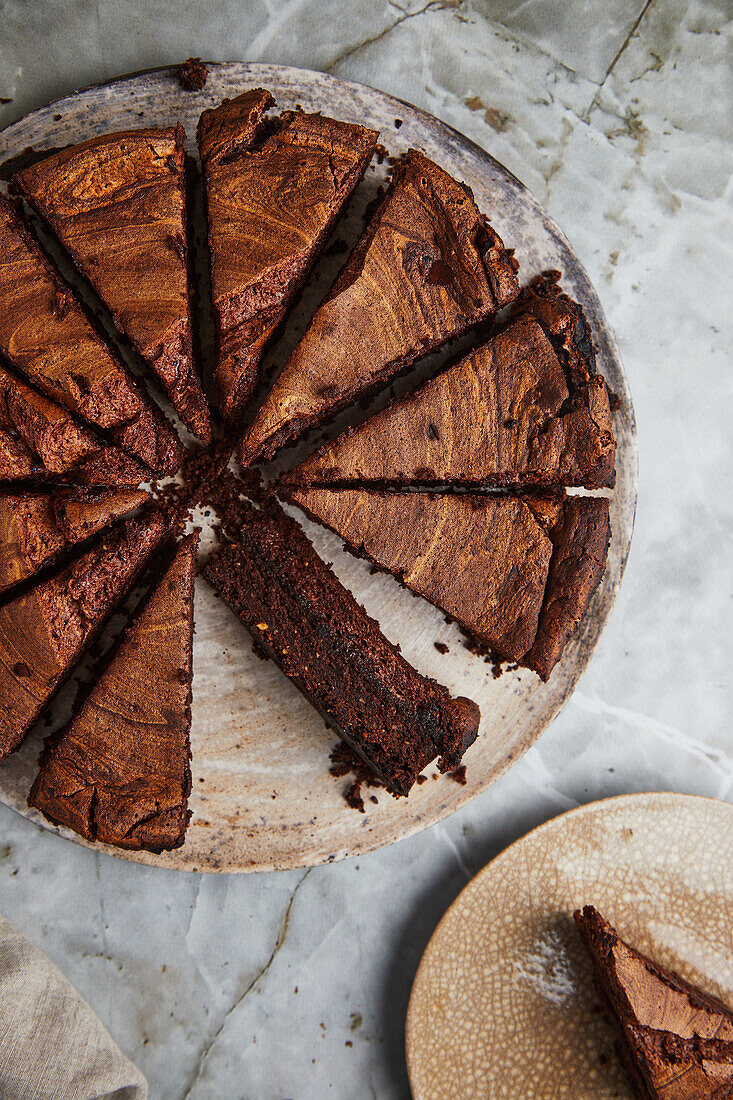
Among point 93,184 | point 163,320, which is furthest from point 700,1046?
point 93,184

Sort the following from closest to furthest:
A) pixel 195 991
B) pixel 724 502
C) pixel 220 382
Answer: pixel 220 382, pixel 195 991, pixel 724 502

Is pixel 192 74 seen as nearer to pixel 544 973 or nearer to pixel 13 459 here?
pixel 13 459

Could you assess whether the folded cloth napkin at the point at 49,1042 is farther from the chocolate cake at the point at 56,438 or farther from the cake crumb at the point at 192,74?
the cake crumb at the point at 192,74

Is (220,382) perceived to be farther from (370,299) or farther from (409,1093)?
(409,1093)

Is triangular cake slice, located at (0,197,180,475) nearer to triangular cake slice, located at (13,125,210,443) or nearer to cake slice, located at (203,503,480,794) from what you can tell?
triangular cake slice, located at (13,125,210,443)

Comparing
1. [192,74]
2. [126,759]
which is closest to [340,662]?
[126,759]

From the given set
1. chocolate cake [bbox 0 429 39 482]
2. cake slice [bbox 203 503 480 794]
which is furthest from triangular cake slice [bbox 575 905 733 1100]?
chocolate cake [bbox 0 429 39 482]

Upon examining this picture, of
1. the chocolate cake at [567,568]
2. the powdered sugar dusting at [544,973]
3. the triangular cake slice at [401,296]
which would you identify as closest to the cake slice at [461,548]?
the chocolate cake at [567,568]
